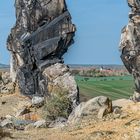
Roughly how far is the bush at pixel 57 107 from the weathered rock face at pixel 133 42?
6489 mm

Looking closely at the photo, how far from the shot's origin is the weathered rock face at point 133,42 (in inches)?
1430

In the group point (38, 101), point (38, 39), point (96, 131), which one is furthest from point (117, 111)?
point (38, 39)

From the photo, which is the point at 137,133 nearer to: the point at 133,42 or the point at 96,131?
the point at 96,131

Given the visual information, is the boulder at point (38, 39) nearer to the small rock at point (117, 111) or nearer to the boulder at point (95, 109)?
the boulder at point (95, 109)

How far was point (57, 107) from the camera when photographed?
1591 inches

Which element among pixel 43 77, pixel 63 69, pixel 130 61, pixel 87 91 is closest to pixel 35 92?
pixel 43 77

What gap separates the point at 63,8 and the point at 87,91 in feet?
52.1

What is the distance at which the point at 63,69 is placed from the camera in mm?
48750

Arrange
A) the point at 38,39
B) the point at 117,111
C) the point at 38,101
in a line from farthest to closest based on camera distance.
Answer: the point at 38,39, the point at 38,101, the point at 117,111

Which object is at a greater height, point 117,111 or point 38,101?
point 117,111

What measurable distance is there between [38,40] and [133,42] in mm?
18845

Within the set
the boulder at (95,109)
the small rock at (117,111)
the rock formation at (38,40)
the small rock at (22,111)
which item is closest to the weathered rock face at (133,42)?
the boulder at (95,109)

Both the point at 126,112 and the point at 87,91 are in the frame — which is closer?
the point at 126,112

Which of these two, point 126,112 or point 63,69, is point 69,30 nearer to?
point 63,69
